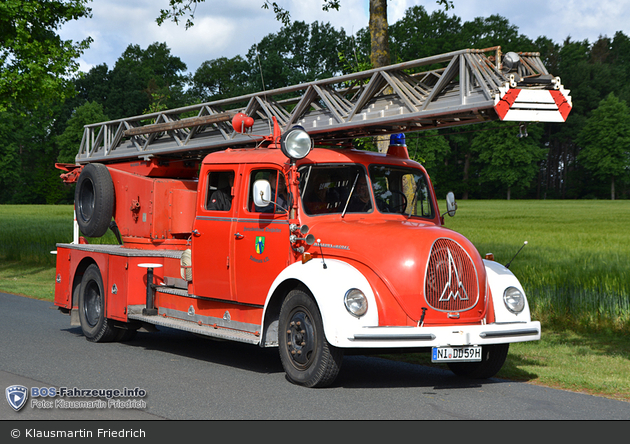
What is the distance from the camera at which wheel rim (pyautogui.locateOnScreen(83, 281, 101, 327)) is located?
10.6 metres

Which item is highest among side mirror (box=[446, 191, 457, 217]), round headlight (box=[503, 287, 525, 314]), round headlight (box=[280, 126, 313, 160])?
round headlight (box=[280, 126, 313, 160])

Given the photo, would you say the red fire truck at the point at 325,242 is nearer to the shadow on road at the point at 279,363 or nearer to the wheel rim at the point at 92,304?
the wheel rim at the point at 92,304

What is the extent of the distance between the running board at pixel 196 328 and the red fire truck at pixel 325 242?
1.2 inches

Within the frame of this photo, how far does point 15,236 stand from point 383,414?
84.8ft

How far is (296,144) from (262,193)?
0.66 m

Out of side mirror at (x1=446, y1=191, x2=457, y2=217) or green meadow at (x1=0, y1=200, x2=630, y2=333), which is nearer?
side mirror at (x1=446, y1=191, x2=457, y2=217)

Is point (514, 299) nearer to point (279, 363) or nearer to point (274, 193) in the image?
point (274, 193)

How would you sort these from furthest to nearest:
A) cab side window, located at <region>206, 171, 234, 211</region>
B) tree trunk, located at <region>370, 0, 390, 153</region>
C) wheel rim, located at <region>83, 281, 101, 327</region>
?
1. tree trunk, located at <region>370, 0, 390, 153</region>
2. wheel rim, located at <region>83, 281, 101, 327</region>
3. cab side window, located at <region>206, 171, 234, 211</region>

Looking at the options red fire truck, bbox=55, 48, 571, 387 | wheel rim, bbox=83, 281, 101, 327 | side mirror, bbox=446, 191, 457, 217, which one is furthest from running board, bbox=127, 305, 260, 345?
side mirror, bbox=446, 191, 457, 217

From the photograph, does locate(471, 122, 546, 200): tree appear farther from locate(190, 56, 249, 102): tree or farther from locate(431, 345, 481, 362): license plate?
locate(431, 345, 481, 362): license plate

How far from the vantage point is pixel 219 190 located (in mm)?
8883

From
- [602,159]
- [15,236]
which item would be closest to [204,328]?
[15,236]

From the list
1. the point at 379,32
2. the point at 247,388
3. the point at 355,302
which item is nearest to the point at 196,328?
the point at 247,388

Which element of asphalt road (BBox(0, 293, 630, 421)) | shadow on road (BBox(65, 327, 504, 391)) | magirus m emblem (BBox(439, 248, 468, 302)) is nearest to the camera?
asphalt road (BBox(0, 293, 630, 421))
